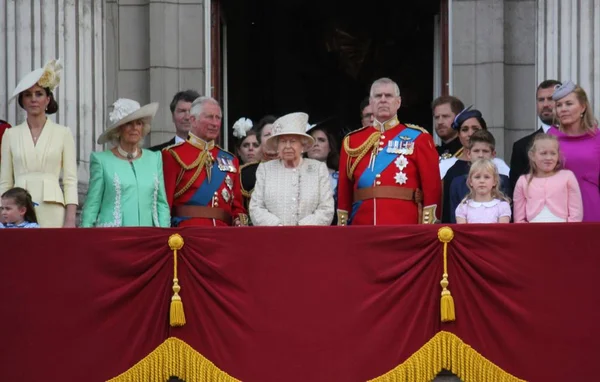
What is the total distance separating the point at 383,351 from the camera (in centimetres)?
1032

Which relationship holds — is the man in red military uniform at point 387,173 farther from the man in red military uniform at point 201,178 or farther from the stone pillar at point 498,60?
the stone pillar at point 498,60

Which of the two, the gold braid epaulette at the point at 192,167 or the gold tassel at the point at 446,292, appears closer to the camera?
the gold tassel at the point at 446,292

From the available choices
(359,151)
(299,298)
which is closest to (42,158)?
(359,151)

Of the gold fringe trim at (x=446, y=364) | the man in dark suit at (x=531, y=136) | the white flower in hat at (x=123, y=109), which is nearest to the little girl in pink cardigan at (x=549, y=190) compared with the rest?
the man in dark suit at (x=531, y=136)

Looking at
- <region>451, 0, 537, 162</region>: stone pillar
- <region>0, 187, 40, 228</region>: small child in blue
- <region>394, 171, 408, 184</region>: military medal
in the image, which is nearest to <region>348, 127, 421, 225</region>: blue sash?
<region>394, 171, 408, 184</region>: military medal

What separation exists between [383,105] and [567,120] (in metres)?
1.38

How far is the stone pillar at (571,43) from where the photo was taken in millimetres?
13719

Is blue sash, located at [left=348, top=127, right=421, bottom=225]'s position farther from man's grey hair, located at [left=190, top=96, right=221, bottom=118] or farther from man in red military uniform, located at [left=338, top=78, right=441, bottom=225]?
man's grey hair, located at [left=190, top=96, right=221, bottom=118]

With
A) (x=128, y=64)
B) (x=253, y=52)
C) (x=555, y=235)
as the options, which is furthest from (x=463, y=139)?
(x=253, y=52)

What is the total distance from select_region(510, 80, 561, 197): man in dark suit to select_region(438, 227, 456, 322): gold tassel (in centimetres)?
132

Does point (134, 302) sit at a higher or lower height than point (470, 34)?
lower

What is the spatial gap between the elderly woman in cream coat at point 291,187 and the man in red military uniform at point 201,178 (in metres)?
0.43

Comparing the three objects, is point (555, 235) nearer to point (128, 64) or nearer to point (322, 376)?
point (322, 376)

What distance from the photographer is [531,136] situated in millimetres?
11656
